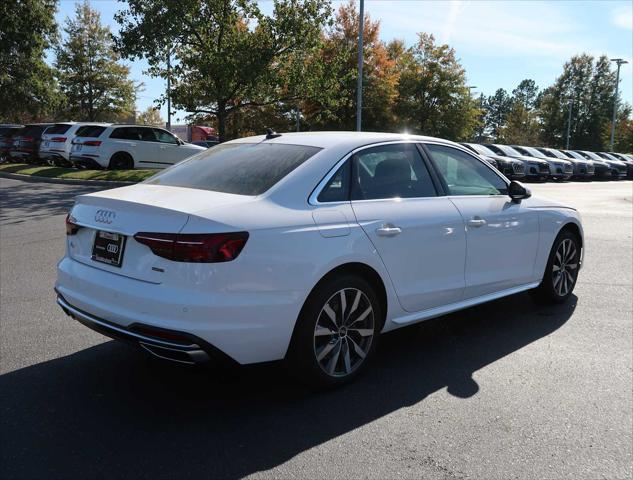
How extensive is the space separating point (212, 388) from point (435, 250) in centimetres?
180

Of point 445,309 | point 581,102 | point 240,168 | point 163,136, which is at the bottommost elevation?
point 445,309

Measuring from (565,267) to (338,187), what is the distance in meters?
3.00

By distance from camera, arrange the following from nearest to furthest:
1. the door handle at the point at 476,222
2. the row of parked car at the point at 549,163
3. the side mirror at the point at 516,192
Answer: the door handle at the point at 476,222
the side mirror at the point at 516,192
the row of parked car at the point at 549,163

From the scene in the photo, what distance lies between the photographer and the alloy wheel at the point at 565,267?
553 cm

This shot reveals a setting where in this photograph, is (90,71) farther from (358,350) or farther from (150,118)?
(150,118)

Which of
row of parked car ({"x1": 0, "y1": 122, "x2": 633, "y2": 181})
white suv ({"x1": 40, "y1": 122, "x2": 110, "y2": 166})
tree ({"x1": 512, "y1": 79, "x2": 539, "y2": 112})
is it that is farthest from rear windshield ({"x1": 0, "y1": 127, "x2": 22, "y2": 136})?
tree ({"x1": 512, "y1": 79, "x2": 539, "y2": 112})

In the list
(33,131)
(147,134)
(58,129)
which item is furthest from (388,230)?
(33,131)

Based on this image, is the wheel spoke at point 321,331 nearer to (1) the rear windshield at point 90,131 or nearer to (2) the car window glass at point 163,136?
(1) the rear windshield at point 90,131

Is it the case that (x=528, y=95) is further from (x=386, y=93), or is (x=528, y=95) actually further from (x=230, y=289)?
(x=230, y=289)

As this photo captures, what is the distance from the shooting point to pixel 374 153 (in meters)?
4.14

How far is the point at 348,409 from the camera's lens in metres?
3.46

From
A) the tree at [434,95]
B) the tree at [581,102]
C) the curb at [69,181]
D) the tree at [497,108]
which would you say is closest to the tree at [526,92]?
the tree at [497,108]

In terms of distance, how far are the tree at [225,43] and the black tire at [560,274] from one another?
15.7 meters

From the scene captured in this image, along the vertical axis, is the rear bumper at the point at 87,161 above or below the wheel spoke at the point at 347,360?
above
